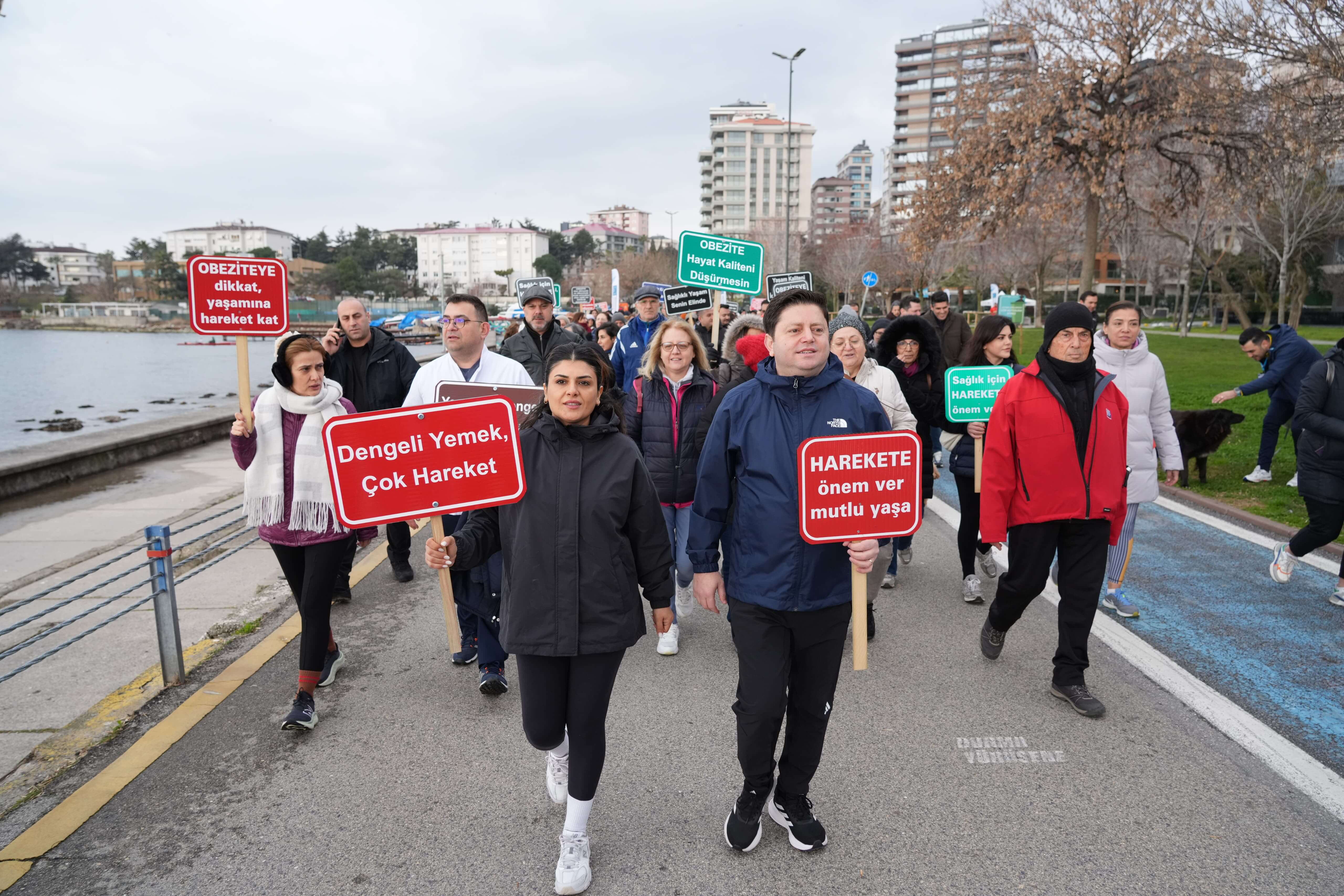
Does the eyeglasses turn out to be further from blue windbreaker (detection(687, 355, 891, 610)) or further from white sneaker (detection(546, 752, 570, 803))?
white sneaker (detection(546, 752, 570, 803))

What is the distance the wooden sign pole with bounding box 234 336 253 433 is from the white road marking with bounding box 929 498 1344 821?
478 cm

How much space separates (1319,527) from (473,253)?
597 ft

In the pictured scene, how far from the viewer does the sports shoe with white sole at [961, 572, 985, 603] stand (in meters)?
5.94

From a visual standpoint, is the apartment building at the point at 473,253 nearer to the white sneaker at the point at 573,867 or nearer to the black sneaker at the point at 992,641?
the black sneaker at the point at 992,641

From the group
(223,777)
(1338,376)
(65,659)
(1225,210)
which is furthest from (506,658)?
(1225,210)

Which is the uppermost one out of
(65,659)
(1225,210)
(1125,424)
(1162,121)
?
(1162,121)

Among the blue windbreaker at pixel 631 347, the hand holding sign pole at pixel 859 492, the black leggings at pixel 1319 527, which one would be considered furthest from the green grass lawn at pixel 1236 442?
the hand holding sign pole at pixel 859 492

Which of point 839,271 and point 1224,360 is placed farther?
point 839,271

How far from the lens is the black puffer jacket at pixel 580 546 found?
2.88 m

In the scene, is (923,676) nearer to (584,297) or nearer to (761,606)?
(761,606)

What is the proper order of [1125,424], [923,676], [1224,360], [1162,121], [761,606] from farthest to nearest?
[1224,360] < [1162,121] < [923,676] < [1125,424] < [761,606]

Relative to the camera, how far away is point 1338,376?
18.4 ft

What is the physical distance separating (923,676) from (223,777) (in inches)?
138

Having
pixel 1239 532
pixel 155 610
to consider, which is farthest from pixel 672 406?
pixel 1239 532
